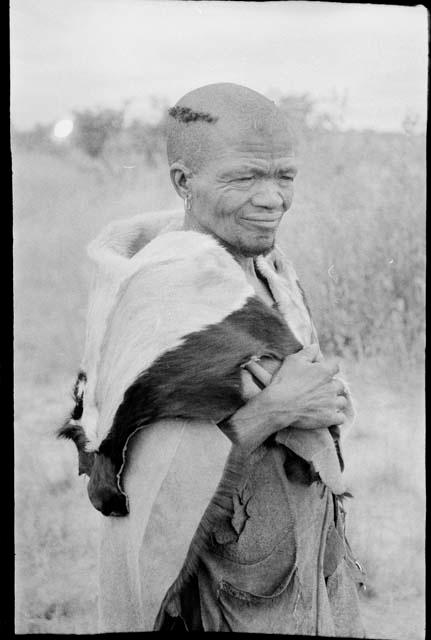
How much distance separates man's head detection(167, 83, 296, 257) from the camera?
238 centimetres

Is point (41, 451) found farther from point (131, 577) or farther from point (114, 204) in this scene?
point (114, 204)

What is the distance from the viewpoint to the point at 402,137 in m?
2.64

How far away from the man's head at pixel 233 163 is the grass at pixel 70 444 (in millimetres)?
150

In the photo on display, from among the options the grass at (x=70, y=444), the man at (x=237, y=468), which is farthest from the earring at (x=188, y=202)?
the grass at (x=70, y=444)

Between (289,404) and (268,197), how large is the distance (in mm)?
514

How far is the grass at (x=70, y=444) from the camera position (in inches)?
101

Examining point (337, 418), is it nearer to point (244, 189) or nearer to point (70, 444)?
point (244, 189)

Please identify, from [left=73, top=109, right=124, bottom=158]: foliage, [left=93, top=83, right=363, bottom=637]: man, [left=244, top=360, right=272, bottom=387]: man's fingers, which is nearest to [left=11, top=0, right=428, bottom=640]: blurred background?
[left=73, top=109, right=124, bottom=158]: foliage

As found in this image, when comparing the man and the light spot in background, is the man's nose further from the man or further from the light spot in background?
the light spot in background

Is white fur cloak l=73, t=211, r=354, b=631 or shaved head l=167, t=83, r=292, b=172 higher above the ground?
shaved head l=167, t=83, r=292, b=172

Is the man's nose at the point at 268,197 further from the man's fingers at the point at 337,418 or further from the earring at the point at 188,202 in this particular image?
the man's fingers at the point at 337,418

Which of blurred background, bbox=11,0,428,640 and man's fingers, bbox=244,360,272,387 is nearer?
man's fingers, bbox=244,360,272,387

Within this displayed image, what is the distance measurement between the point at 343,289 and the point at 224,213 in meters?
0.45

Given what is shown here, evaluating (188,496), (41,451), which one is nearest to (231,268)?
(188,496)
